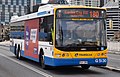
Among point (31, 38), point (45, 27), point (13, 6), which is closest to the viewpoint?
point (45, 27)

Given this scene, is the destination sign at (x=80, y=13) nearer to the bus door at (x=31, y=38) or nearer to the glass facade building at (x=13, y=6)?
the bus door at (x=31, y=38)

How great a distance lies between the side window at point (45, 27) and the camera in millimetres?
15898

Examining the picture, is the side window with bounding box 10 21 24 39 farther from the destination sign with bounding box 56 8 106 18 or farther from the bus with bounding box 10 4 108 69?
the destination sign with bounding box 56 8 106 18

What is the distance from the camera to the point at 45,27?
1666cm

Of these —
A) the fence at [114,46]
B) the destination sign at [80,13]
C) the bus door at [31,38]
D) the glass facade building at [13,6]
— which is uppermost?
the glass facade building at [13,6]

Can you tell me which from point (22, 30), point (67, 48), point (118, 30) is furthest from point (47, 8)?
point (118, 30)

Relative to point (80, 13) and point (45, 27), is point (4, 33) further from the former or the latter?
point (80, 13)

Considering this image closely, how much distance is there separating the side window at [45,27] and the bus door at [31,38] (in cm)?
81

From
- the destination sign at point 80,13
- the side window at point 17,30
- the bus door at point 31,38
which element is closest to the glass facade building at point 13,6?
the side window at point 17,30

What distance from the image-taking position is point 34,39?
18938mm

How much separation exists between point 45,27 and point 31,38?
3.23 meters

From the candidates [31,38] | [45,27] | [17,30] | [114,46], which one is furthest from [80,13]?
[114,46]

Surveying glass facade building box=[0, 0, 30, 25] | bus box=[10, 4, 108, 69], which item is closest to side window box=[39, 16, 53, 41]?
bus box=[10, 4, 108, 69]

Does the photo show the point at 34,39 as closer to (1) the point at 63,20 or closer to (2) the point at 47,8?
(2) the point at 47,8
